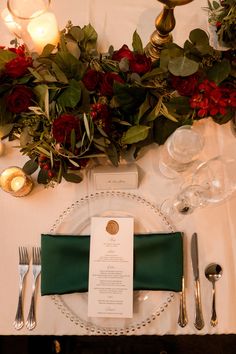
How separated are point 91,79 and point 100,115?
0.10 m

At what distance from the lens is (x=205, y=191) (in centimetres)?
83

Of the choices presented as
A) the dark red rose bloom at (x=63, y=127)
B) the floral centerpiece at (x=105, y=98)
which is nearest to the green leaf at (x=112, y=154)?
the floral centerpiece at (x=105, y=98)

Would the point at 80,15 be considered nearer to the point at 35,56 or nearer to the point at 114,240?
the point at 35,56

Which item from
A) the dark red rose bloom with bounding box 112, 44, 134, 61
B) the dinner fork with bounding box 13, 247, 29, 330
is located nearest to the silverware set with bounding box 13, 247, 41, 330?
the dinner fork with bounding box 13, 247, 29, 330

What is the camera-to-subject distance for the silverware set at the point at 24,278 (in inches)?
30.0

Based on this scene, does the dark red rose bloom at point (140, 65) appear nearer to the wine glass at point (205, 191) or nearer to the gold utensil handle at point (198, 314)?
the wine glass at point (205, 191)

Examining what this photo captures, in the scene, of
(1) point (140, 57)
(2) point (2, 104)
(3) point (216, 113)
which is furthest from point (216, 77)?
(2) point (2, 104)

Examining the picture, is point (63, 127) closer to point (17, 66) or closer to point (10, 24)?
point (17, 66)

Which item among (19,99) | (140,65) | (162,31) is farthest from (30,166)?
(162,31)

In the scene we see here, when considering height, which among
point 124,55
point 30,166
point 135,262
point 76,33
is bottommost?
point 135,262

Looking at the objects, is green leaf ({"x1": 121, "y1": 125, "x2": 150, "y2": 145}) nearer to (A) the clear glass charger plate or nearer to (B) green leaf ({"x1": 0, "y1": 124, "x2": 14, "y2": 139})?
(A) the clear glass charger plate

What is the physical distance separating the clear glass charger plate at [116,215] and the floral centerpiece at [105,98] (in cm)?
9

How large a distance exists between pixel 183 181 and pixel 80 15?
0.64 metres

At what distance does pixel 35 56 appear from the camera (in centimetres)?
85
